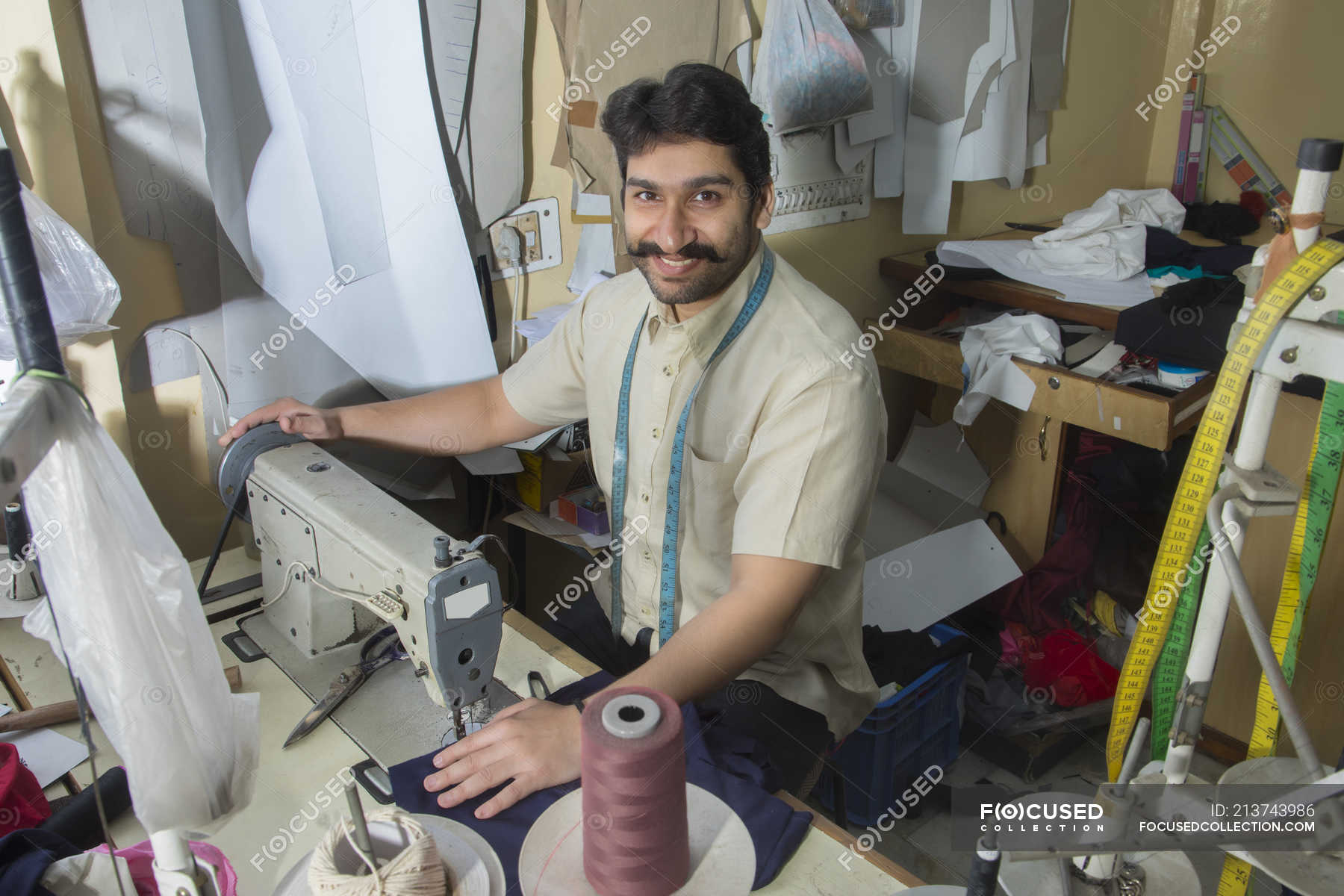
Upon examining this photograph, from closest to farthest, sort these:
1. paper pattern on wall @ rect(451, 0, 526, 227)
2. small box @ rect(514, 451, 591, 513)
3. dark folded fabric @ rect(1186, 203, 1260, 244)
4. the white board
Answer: paper pattern on wall @ rect(451, 0, 526, 227)
small box @ rect(514, 451, 591, 513)
the white board
dark folded fabric @ rect(1186, 203, 1260, 244)

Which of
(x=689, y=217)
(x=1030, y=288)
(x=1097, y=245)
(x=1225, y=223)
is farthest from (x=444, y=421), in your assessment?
(x=1225, y=223)

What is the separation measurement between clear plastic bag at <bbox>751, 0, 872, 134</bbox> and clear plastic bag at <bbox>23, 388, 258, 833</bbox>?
6.26 feet

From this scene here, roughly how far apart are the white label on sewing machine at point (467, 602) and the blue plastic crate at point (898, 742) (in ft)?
3.78

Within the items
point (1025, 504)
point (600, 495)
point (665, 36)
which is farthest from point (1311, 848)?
point (1025, 504)

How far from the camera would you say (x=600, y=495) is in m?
2.10

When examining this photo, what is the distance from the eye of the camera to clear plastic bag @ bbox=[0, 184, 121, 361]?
4.45 feet

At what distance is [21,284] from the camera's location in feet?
1.90

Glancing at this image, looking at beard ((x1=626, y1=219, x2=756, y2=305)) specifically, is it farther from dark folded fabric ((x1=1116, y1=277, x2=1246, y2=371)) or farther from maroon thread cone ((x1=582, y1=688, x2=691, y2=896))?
dark folded fabric ((x1=1116, y1=277, x2=1246, y2=371))

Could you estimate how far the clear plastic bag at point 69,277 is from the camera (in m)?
1.36

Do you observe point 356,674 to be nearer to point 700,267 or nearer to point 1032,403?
point 700,267

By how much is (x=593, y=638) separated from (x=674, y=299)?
0.67m

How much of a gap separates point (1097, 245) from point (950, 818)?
1589 millimetres

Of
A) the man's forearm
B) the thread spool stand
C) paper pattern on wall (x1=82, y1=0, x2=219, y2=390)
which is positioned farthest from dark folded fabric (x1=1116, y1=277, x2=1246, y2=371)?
paper pattern on wall (x1=82, y1=0, x2=219, y2=390)

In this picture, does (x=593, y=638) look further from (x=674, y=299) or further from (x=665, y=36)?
(x=665, y=36)
